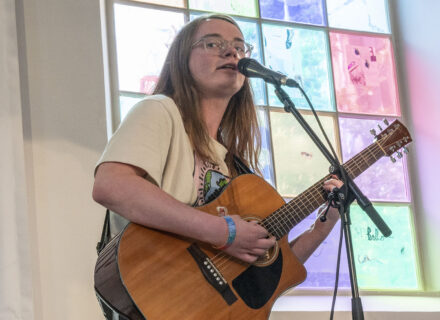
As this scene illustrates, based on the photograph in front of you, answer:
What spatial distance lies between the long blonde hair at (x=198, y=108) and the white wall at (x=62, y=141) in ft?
1.68

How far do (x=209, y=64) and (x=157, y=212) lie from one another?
643mm

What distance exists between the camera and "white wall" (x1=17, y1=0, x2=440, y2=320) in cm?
251

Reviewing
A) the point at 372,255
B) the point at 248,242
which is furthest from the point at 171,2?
the point at 248,242

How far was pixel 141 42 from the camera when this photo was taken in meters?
3.24

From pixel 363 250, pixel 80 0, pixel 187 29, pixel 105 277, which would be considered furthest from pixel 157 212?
pixel 363 250

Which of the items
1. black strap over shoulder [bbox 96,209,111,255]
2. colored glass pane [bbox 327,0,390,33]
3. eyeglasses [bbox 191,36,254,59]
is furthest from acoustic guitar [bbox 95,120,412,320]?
colored glass pane [bbox 327,0,390,33]

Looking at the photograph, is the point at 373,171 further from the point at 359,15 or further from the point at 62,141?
the point at 62,141

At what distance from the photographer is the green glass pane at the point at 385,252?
136 inches

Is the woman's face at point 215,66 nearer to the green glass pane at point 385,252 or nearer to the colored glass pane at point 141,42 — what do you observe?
the colored glass pane at point 141,42

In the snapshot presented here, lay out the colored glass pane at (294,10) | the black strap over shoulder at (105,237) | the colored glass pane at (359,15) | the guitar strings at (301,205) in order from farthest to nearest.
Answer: the colored glass pane at (359,15) < the colored glass pane at (294,10) < the guitar strings at (301,205) < the black strap over shoulder at (105,237)

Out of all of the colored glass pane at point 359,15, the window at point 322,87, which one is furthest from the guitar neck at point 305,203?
the colored glass pane at point 359,15

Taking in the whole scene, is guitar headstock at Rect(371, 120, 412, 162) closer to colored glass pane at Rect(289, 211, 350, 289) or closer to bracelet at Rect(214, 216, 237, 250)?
bracelet at Rect(214, 216, 237, 250)

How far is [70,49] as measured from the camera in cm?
273

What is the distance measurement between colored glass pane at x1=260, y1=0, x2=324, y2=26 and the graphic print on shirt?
1.72m
